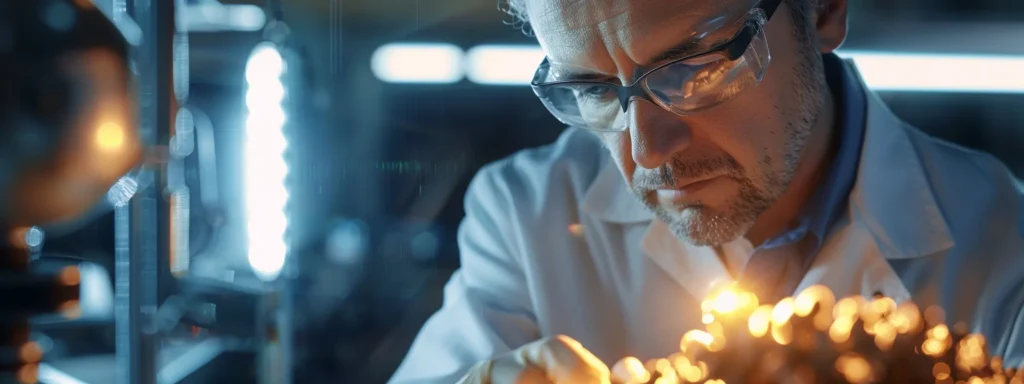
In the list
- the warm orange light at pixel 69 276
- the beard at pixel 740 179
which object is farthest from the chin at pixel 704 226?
the warm orange light at pixel 69 276

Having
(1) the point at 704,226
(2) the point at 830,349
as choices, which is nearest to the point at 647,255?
(1) the point at 704,226

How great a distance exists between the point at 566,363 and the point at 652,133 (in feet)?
1.02

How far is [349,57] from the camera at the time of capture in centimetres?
169

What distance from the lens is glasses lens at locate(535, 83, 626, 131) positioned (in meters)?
0.96

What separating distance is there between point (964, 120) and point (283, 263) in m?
1.30

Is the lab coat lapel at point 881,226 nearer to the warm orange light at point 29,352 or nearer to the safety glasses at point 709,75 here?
the safety glasses at point 709,75

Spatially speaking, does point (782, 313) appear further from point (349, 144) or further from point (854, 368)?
point (349, 144)

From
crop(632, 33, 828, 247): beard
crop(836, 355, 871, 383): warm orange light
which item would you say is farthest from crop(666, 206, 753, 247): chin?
crop(836, 355, 871, 383): warm orange light

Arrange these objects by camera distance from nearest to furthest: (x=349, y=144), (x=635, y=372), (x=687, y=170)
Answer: (x=635, y=372), (x=687, y=170), (x=349, y=144)

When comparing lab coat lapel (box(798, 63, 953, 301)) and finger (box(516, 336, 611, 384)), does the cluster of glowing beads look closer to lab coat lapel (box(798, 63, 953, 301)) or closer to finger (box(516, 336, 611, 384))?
finger (box(516, 336, 611, 384))

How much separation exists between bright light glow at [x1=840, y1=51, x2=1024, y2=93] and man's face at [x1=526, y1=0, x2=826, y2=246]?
0.80ft

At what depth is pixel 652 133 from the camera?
3.01 ft

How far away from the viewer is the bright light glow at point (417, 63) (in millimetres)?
1605

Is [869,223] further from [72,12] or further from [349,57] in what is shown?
[349,57]
